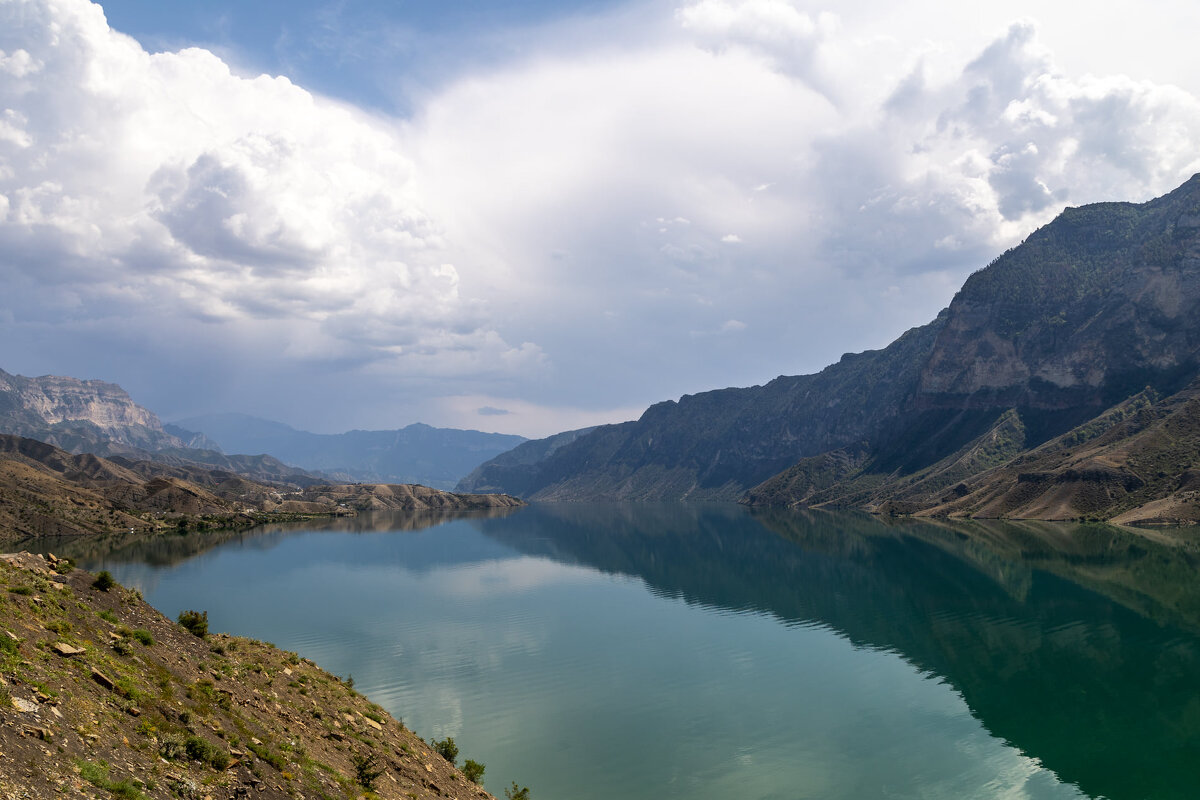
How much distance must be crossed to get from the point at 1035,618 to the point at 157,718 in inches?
3861

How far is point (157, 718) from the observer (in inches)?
892

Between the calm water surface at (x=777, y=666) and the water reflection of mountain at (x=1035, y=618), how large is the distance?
348mm

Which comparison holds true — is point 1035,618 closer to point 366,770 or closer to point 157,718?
point 366,770

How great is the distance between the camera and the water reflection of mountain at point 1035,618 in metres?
46.6

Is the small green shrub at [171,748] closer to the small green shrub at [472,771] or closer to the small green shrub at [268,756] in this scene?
the small green shrub at [268,756]

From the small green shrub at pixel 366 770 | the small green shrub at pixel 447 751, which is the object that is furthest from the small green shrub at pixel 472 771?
the small green shrub at pixel 366 770

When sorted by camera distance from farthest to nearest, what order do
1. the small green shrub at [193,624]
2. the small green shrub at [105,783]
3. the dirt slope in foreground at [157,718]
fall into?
the small green shrub at [193,624] < the dirt slope in foreground at [157,718] < the small green shrub at [105,783]

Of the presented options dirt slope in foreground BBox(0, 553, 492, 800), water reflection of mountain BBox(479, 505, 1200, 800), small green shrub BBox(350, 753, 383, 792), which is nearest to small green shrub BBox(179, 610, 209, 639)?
dirt slope in foreground BBox(0, 553, 492, 800)

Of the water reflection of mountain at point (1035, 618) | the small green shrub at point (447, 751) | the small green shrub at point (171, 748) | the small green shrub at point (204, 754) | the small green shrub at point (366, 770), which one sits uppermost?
the small green shrub at point (171, 748)

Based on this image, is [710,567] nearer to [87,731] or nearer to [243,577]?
[243,577]

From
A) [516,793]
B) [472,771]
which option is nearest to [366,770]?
[472,771]

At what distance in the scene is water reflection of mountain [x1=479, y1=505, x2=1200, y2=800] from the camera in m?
46.6

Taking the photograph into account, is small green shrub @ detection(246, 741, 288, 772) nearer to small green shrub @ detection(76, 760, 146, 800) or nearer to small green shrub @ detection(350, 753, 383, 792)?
small green shrub @ detection(350, 753, 383, 792)

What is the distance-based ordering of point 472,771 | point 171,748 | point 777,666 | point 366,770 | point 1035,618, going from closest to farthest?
1. point 171,748
2. point 366,770
3. point 472,771
4. point 777,666
5. point 1035,618
